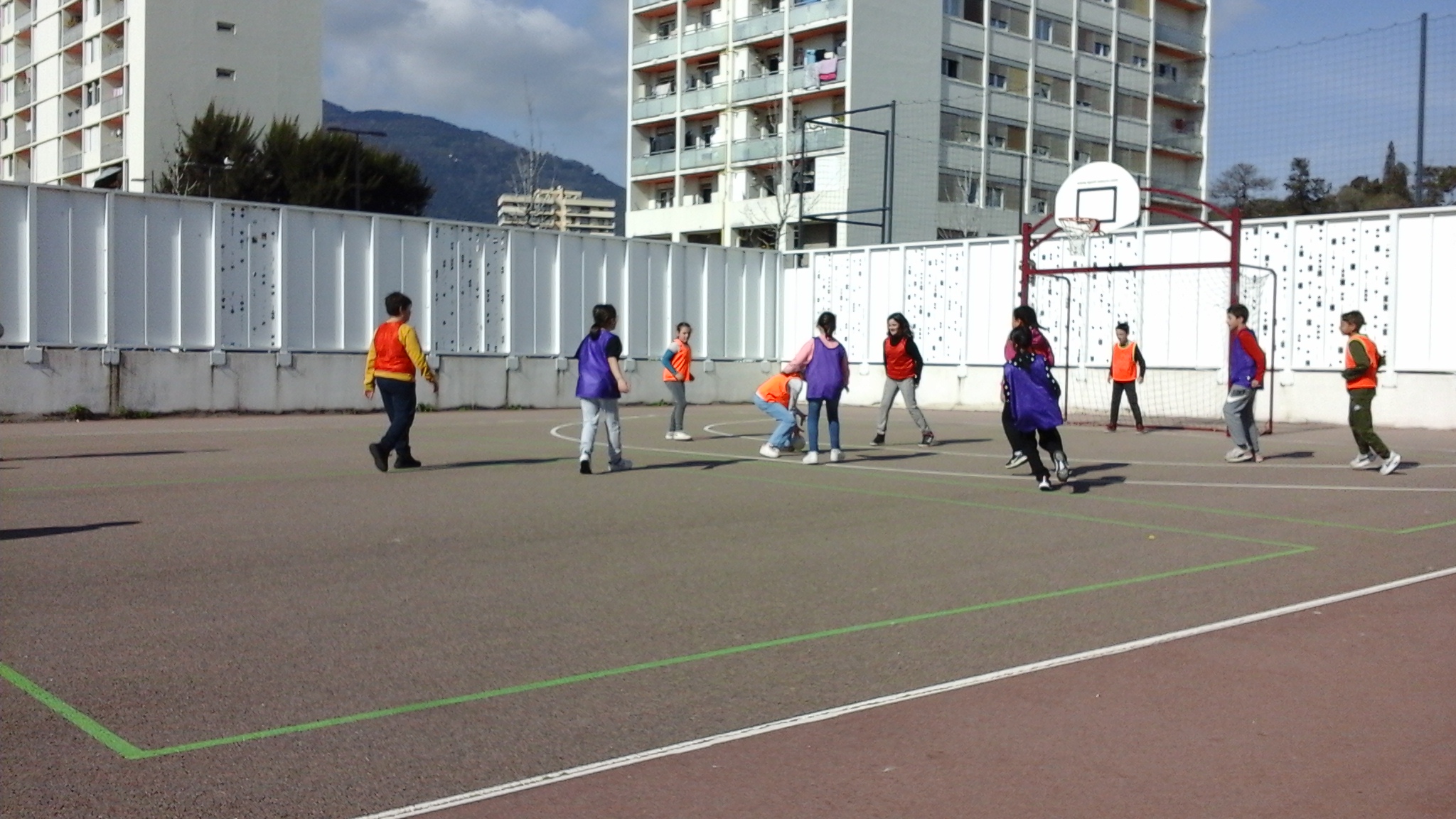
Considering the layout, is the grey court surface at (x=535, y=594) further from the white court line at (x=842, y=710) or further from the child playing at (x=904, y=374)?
the child playing at (x=904, y=374)

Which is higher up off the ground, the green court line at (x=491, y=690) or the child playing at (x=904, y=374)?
the child playing at (x=904, y=374)

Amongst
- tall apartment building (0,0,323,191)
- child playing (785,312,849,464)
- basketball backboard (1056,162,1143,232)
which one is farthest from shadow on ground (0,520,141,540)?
tall apartment building (0,0,323,191)

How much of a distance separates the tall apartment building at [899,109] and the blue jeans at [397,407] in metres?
41.5

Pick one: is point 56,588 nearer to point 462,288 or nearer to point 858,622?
point 858,622

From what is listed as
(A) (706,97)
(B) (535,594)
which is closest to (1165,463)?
(B) (535,594)

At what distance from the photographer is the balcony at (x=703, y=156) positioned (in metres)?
69.6

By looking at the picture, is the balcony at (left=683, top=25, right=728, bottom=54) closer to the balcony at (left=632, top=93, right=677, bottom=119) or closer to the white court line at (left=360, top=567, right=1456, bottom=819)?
the balcony at (left=632, top=93, right=677, bottom=119)

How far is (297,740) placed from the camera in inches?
207

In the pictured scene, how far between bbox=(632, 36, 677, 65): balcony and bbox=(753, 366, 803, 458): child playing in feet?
190

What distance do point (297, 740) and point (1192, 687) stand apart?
12.5 ft

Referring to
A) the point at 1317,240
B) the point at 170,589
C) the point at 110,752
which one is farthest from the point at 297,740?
the point at 1317,240

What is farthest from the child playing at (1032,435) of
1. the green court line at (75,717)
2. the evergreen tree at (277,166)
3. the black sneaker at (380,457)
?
the evergreen tree at (277,166)

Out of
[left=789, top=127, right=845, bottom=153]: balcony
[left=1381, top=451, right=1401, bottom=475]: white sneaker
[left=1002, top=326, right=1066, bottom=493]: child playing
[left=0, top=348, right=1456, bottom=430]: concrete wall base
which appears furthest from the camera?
[left=789, top=127, right=845, bottom=153]: balcony

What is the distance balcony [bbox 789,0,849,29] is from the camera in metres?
63.0
